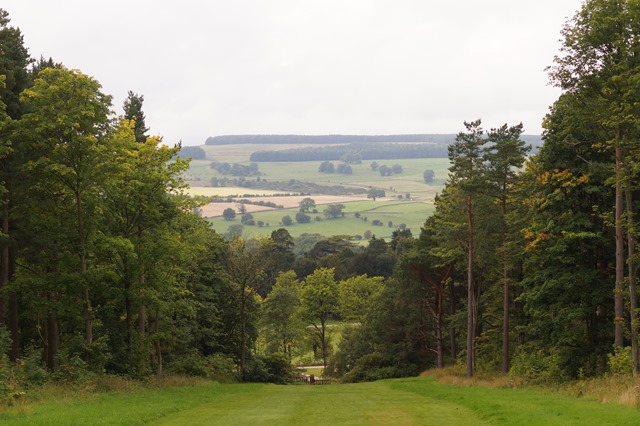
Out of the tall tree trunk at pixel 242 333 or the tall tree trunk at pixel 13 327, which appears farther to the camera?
the tall tree trunk at pixel 242 333

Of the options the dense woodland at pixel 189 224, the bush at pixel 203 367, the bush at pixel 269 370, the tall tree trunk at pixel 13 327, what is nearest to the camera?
the dense woodland at pixel 189 224

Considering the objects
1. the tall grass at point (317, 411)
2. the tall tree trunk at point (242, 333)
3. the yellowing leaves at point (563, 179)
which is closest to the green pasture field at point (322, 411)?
the tall grass at point (317, 411)

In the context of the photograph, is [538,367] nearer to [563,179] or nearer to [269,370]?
[563,179]

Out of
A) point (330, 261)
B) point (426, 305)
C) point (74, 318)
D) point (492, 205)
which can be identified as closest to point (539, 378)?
point (492, 205)

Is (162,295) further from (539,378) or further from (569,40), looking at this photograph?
(569,40)

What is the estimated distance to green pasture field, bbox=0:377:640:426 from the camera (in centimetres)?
1836

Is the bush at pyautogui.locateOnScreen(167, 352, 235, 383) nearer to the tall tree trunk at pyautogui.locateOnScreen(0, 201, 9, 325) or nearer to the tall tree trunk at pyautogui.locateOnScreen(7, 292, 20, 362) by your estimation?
the tall tree trunk at pyautogui.locateOnScreen(7, 292, 20, 362)

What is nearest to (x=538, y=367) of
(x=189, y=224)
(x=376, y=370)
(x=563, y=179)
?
(x=563, y=179)

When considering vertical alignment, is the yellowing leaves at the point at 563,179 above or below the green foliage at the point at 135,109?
below

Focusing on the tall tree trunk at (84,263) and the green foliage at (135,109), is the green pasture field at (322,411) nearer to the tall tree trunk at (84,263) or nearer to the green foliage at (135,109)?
the tall tree trunk at (84,263)

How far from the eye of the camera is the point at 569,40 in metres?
26.7

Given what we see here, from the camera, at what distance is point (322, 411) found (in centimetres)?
2355

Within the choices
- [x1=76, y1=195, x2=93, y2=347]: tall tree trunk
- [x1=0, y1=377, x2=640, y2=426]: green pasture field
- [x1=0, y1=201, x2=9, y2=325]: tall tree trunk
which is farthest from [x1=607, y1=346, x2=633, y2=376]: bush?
[x1=0, y1=201, x2=9, y2=325]: tall tree trunk

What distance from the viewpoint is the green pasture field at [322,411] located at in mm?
18359
